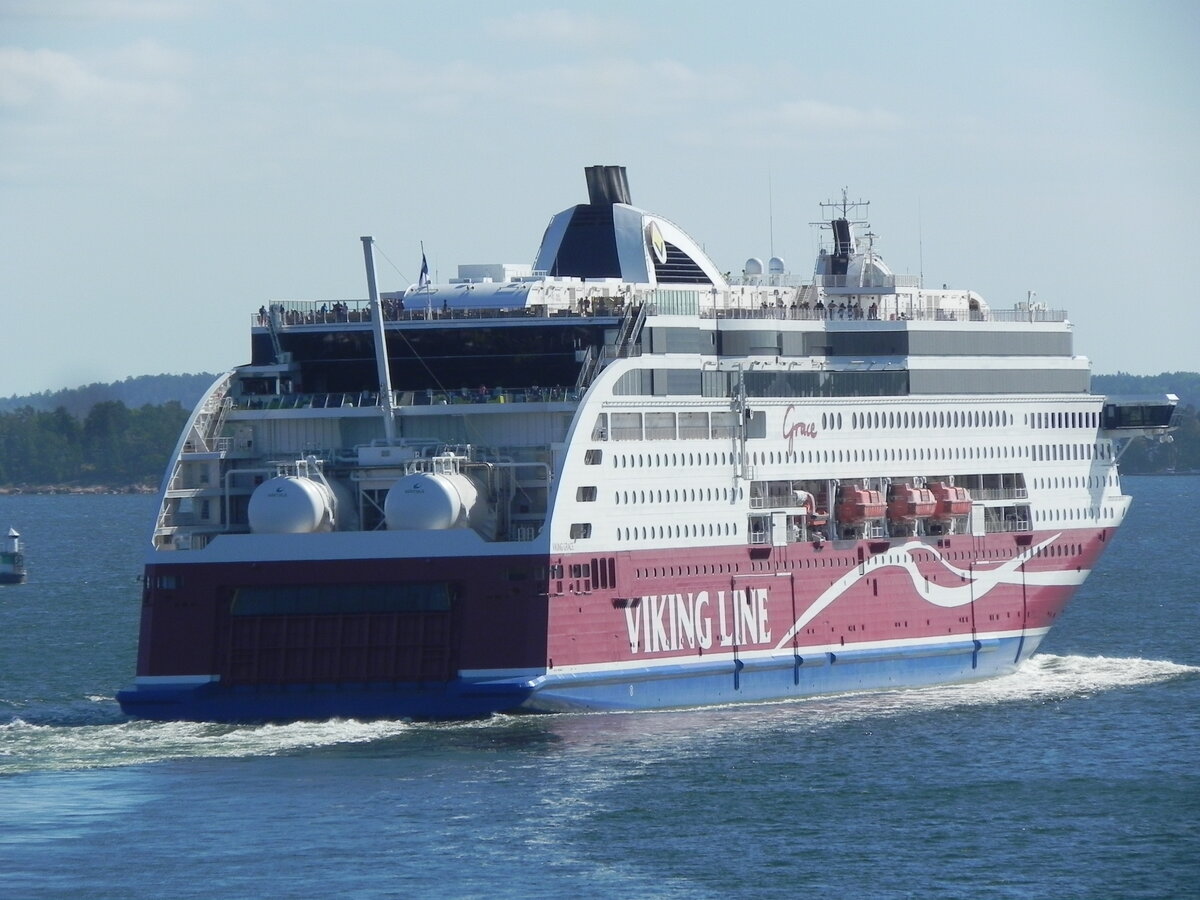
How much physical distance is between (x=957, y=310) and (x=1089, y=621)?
18152mm

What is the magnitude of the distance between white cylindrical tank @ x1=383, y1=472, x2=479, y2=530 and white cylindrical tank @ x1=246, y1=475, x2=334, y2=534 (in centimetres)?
137

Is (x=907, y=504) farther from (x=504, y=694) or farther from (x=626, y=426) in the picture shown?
(x=504, y=694)

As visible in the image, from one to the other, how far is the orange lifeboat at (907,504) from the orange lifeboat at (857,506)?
2.61 feet

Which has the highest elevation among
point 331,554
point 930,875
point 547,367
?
point 547,367

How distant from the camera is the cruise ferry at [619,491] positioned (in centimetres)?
4616

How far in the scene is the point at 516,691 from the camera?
1789 inches

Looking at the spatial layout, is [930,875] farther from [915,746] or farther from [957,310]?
[957,310]

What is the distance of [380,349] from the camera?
4850 centimetres

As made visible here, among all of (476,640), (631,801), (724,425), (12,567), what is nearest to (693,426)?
(724,425)

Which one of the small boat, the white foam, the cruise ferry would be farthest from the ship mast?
the small boat

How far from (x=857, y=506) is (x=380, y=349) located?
10943mm

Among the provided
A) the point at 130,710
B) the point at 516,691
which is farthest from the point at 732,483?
the point at 130,710

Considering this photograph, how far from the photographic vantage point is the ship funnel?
55.6m

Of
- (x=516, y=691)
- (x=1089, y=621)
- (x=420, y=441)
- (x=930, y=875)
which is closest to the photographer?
(x=930, y=875)
